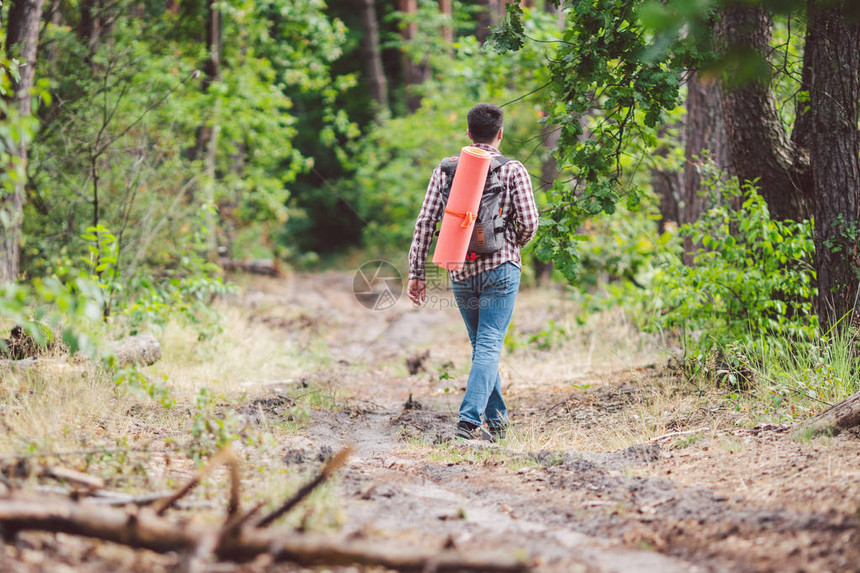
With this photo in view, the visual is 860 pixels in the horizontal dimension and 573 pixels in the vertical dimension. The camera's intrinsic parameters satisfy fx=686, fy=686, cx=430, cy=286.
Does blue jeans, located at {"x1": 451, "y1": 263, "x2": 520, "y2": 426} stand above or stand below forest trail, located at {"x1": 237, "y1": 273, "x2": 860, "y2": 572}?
above

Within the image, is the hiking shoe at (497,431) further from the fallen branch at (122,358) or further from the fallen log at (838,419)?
the fallen branch at (122,358)

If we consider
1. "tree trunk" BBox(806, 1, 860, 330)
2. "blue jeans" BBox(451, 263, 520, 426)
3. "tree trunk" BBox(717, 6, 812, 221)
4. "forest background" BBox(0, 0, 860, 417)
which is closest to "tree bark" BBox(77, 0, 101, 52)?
"forest background" BBox(0, 0, 860, 417)

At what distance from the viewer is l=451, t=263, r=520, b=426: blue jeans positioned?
173 inches

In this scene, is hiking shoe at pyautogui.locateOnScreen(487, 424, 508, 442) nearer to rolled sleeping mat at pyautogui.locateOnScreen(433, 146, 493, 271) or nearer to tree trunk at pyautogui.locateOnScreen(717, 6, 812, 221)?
rolled sleeping mat at pyautogui.locateOnScreen(433, 146, 493, 271)

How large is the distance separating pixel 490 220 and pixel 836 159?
2579 millimetres

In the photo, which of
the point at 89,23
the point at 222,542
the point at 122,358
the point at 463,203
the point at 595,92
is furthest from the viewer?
the point at 89,23

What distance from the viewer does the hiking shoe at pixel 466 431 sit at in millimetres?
4419

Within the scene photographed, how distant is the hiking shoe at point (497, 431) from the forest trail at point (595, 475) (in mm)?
151

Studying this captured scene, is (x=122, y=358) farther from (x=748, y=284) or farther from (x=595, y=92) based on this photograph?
(x=748, y=284)

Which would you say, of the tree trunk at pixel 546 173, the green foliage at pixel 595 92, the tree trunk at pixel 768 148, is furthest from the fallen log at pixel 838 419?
the tree trunk at pixel 546 173

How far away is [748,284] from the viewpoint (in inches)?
198

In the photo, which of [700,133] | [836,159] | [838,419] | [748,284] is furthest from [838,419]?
[700,133]

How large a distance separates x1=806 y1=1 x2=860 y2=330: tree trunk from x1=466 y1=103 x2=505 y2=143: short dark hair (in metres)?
2.36

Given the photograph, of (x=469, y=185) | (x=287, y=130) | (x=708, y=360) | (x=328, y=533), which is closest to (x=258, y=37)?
(x=287, y=130)
